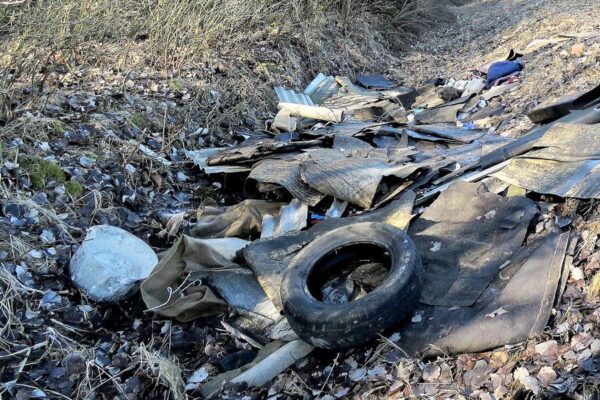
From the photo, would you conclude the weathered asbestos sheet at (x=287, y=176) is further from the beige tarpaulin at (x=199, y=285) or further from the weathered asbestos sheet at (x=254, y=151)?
the beige tarpaulin at (x=199, y=285)

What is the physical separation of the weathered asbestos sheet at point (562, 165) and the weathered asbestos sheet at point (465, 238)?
25cm

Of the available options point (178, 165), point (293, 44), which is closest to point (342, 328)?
point (178, 165)

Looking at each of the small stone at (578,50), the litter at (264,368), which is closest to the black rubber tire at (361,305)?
the litter at (264,368)

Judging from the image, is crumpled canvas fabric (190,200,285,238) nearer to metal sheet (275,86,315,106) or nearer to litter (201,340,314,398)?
litter (201,340,314,398)

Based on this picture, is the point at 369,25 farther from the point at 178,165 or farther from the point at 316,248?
the point at 316,248

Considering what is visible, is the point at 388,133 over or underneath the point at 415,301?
underneath

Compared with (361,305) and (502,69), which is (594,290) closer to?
(361,305)

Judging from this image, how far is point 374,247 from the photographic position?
348 cm

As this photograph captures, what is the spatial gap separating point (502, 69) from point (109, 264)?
5.96 metres

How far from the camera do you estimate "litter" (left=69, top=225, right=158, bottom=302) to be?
369cm

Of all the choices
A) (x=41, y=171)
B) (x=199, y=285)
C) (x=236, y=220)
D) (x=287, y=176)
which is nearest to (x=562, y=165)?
(x=287, y=176)

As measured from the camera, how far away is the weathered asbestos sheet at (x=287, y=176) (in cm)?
455

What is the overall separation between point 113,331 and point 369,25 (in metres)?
8.92

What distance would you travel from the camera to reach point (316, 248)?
3.55 meters
